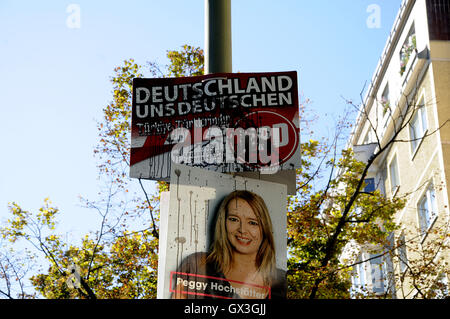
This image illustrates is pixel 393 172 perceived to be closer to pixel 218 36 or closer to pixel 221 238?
pixel 218 36

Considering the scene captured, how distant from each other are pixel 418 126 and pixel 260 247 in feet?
86.4

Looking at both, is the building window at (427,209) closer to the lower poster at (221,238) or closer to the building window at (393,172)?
the building window at (393,172)

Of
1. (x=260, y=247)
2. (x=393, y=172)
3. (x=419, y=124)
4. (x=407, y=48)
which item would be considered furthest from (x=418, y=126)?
(x=260, y=247)

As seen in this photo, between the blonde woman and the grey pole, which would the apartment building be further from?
the blonde woman

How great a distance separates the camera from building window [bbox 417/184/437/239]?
2700 centimetres

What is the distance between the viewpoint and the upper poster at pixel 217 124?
17.4ft

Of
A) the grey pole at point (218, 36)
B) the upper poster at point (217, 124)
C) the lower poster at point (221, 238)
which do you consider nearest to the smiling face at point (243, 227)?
the lower poster at point (221, 238)

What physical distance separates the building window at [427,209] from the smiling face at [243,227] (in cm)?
2231

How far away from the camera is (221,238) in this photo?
4758 mm

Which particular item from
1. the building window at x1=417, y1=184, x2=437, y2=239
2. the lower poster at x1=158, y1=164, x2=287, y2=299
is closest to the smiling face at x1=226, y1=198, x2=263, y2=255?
the lower poster at x1=158, y1=164, x2=287, y2=299

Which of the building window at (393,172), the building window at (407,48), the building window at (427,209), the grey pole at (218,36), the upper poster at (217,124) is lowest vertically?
the upper poster at (217,124)
